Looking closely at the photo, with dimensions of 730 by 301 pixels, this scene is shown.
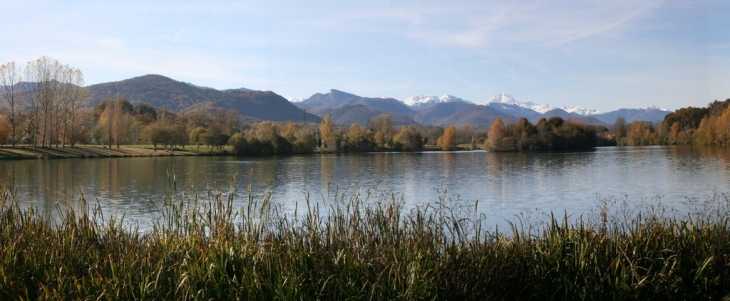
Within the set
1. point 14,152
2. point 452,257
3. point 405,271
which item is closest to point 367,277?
point 405,271

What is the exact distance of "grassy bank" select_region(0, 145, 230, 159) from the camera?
2207 inches

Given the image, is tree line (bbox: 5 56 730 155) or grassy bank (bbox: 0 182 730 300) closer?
grassy bank (bbox: 0 182 730 300)

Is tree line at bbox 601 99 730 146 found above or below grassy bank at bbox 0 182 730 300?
above

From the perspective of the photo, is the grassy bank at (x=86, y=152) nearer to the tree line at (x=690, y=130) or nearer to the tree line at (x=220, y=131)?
the tree line at (x=220, y=131)

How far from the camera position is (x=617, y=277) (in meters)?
6.27

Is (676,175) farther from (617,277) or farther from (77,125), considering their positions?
(77,125)

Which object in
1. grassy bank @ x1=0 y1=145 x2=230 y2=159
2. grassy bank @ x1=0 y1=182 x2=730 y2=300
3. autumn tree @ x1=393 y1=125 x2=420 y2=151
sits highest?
autumn tree @ x1=393 y1=125 x2=420 y2=151

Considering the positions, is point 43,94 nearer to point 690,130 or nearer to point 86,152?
point 86,152

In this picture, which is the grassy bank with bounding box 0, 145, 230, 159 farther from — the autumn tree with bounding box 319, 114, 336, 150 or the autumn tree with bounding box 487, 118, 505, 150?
the autumn tree with bounding box 487, 118, 505, 150

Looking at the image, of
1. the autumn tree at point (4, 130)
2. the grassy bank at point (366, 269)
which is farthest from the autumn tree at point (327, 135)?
the grassy bank at point (366, 269)

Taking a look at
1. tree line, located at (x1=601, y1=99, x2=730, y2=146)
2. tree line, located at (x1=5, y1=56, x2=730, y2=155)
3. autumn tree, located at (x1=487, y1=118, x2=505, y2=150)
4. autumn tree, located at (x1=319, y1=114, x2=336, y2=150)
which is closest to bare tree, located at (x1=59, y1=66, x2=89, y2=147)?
tree line, located at (x1=5, y1=56, x2=730, y2=155)

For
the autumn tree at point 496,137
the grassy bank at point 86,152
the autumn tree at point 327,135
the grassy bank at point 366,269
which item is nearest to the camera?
the grassy bank at point 366,269

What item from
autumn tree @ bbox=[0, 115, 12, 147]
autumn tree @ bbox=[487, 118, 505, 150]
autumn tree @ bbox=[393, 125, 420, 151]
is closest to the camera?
autumn tree @ bbox=[0, 115, 12, 147]

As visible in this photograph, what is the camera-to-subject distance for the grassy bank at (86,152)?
56062 millimetres
